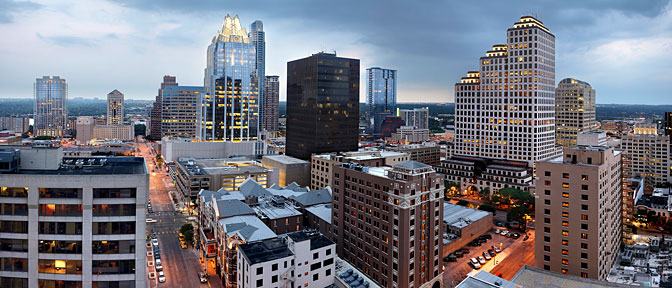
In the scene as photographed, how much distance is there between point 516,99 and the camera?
147m

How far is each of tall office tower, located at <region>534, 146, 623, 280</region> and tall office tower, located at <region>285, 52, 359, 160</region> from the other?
317 feet

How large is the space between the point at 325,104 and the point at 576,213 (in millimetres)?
104264

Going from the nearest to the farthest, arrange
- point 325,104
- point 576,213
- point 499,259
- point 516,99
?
1. point 576,213
2. point 499,259
3. point 516,99
4. point 325,104

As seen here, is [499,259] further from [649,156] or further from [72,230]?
[649,156]

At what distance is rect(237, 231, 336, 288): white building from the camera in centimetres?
6169

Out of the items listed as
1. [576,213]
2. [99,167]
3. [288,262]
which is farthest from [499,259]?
[99,167]

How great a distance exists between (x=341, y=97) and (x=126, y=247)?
126 meters

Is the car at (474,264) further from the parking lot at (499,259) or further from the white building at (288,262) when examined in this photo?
the white building at (288,262)

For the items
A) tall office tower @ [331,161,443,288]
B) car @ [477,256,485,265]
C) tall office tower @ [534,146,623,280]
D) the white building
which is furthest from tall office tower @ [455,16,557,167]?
the white building

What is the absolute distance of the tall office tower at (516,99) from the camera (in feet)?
472

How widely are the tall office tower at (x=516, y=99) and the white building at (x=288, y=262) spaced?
10225 cm

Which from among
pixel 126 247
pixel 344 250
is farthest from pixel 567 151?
pixel 126 247

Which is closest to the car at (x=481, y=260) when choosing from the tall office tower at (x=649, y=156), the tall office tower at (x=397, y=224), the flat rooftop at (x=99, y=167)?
the tall office tower at (x=397, y=224)

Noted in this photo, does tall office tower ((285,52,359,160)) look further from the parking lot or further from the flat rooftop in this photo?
the flat rooftop
